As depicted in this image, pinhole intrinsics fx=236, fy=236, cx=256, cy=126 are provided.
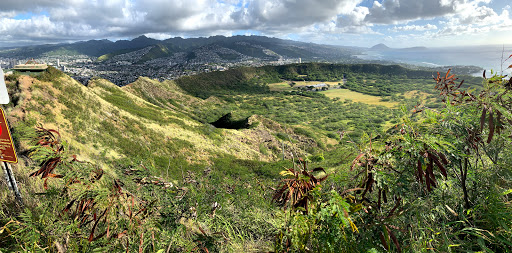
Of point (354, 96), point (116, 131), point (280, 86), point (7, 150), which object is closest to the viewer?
point (7, 150)

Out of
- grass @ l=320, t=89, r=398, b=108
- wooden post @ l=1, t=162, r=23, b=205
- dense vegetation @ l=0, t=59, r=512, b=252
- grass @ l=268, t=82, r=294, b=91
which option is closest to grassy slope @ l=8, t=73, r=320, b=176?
wooden post @ l=1, t=162, r=23, b=205

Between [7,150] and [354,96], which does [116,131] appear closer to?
[7,150]

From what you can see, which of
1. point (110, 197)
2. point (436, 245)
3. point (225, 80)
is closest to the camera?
point (436, 245)

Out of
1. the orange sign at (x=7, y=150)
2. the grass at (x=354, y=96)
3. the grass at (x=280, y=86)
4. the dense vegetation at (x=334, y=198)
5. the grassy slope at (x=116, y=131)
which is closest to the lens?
the dense vegetation at (x=334, y=198)

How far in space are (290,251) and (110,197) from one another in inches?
71.7

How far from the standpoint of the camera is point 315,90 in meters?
160

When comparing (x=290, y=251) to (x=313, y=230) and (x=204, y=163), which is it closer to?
(x=313, y=230)


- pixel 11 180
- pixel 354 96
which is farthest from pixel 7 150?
pixel 354 96

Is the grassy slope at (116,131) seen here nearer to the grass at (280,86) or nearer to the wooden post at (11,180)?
the wooden post at (11,180)

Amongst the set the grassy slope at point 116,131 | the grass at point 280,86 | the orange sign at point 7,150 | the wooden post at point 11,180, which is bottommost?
the grass at point 280,86

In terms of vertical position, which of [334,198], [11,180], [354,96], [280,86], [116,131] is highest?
[334,198]

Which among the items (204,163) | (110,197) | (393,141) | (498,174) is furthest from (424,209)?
(204,163)

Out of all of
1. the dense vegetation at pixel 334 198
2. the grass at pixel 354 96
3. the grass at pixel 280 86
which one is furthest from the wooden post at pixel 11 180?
the grass at pixel 280 86

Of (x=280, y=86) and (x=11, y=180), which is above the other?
(x=11, y=180)
